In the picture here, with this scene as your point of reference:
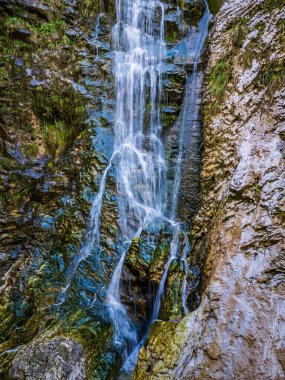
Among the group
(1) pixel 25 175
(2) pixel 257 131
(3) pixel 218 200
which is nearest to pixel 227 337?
(3) pixel 218 200

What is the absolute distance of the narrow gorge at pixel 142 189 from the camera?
11.3 feet

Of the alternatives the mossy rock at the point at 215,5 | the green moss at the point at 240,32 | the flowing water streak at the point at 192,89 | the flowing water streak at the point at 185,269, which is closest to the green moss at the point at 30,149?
the flowing water streak at the point at 192,89

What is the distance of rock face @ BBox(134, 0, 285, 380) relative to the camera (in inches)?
116

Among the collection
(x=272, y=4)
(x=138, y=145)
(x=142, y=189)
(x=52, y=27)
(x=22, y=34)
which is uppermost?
(x=52, y=27)

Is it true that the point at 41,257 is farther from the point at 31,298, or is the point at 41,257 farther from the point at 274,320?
the point at 274,320

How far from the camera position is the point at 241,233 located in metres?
3.74

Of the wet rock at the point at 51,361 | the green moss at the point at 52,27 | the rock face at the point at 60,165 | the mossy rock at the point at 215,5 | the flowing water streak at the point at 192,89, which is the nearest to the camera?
the wet rock at the point at 51,361

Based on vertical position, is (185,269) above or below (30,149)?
below

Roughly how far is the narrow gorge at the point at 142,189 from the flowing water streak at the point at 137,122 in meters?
0.03

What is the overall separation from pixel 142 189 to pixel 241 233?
10.5 feet

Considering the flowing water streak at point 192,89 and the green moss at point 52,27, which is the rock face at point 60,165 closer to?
the green moss at point 52,27

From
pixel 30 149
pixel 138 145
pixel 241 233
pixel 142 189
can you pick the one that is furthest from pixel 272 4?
pixel 30 149

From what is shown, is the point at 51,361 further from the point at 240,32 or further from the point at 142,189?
the point at 240,32

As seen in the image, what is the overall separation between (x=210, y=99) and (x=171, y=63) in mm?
2042
